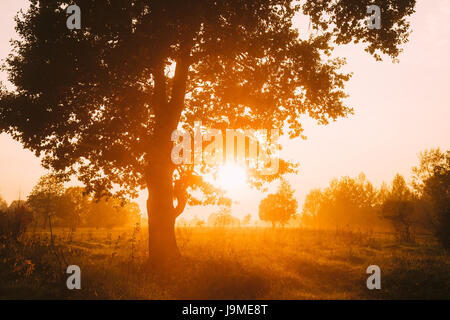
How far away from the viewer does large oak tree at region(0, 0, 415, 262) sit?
1038cm

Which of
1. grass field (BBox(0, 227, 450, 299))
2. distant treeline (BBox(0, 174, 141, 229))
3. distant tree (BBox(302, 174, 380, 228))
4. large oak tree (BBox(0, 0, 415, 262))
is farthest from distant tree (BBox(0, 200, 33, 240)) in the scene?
distant tree (BBox(302, 174, 380, 228))

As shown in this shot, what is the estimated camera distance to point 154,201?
13508 mm

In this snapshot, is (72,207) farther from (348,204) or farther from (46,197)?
(348,204)

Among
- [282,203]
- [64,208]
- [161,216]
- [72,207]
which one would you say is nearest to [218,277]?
[161,216]

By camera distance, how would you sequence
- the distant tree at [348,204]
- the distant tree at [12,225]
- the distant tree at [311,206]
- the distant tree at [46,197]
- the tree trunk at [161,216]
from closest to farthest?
1. the tree trunk at [161,216]
2. the distant tree at [12,225]
3. the distant tree at [46,197]
4. the distant tree at [348,204]
5. the distant tree at [311,206]

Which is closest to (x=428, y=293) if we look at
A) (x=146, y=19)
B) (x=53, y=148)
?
(x=146, y=19)

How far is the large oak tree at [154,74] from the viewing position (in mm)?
10375

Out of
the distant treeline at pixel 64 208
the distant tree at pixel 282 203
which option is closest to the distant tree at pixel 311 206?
the distant tree at pixel 282 203

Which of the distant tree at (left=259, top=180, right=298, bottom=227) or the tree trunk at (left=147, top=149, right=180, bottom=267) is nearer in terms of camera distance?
the tree trunk at (left=147, top=149, right=180, bottom=267)

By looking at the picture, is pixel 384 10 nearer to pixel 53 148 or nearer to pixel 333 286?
pixel 333 286

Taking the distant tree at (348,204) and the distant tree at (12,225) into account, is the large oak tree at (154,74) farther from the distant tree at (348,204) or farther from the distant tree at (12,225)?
the distant tree at (348,204)

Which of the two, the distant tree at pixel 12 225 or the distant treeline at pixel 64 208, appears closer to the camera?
the distant tree at pixel 12 225

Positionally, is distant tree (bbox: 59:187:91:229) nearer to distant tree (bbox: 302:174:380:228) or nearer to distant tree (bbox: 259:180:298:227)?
distant tree (bbox: 259:180:298:227)

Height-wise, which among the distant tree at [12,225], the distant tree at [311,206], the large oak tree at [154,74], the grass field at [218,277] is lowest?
the distant tree at [311,206]
